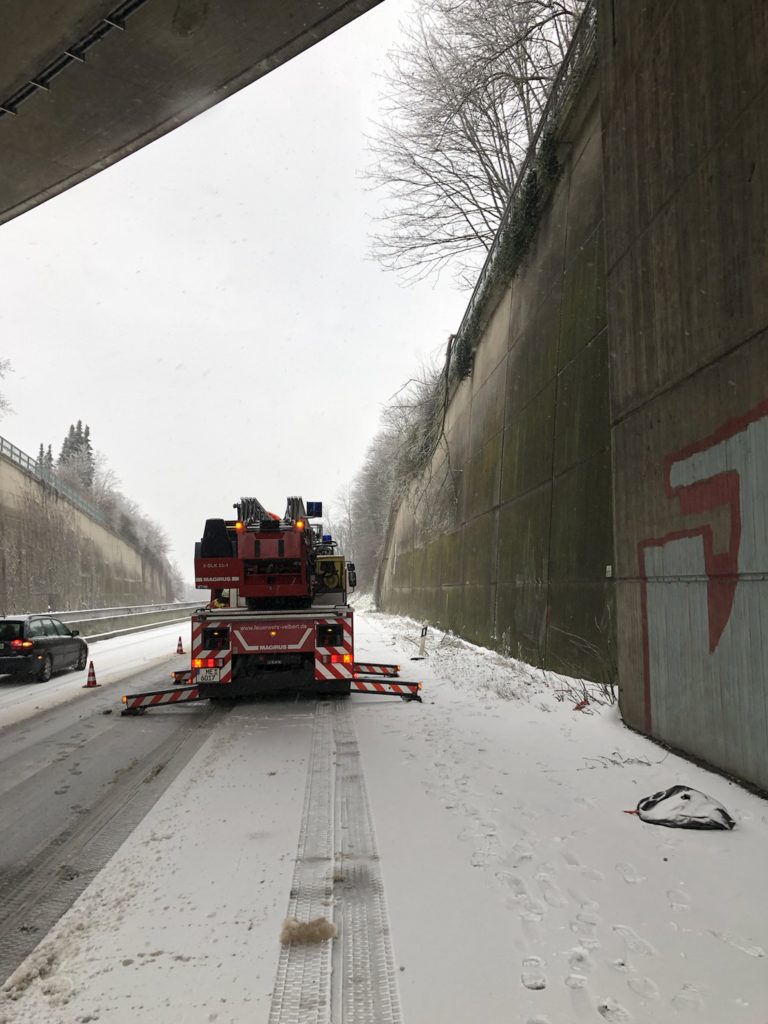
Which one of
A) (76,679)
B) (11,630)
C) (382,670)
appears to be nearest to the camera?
(382,670)

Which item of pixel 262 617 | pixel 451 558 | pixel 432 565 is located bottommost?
pixel 262 617

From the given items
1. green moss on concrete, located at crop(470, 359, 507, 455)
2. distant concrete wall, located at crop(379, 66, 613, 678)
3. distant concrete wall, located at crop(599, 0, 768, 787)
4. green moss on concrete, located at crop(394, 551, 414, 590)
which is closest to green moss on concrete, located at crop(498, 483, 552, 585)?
distant concrete wall, located at crop(379, 66, 613, 678)

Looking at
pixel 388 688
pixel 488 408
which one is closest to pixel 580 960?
pixel 388 688

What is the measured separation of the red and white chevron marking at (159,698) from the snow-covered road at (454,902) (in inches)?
142

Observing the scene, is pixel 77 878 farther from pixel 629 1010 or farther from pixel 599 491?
pixel 599 491

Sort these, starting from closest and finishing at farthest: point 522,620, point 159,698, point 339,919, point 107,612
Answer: point 339,919 → point 159,698 → point 522,620 → point 107,612

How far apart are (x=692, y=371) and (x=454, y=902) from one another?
4.96m

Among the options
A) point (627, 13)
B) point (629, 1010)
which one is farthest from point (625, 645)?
point (627, 13)

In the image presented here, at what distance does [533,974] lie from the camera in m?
3.11

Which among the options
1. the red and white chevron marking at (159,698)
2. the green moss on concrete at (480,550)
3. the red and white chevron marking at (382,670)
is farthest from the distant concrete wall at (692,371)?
the green moss on concrete at (480,550)

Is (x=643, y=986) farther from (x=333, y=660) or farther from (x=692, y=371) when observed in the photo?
(x=333, y=660)

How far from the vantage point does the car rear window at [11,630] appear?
1437cm

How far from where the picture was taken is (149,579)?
3063 inches

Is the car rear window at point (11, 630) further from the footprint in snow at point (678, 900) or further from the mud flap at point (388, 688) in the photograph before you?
the footprint in snow at point (678, 900)
